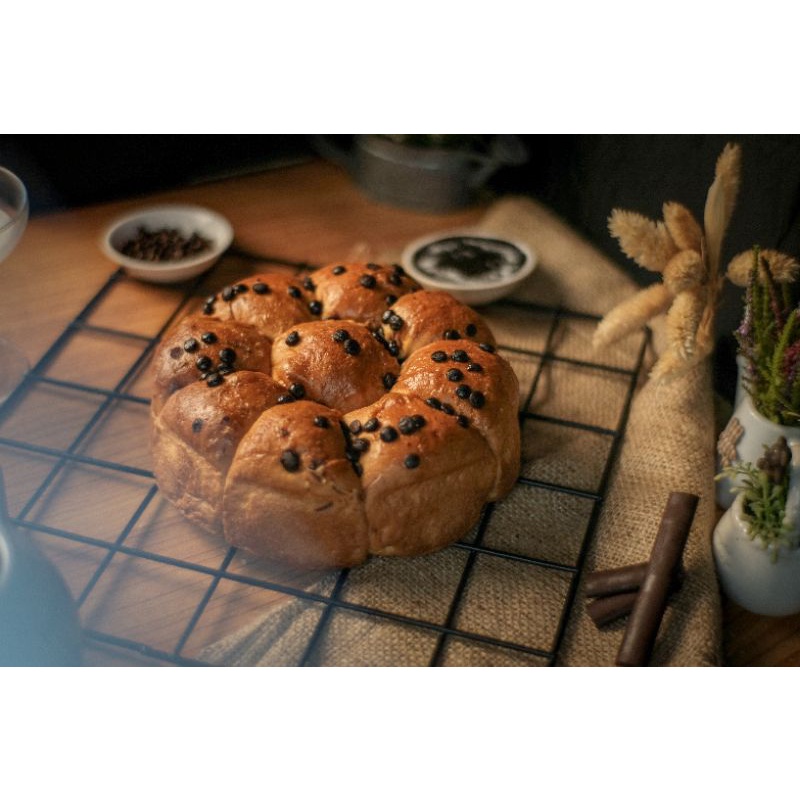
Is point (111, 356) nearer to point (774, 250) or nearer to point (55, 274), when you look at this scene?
point (55, 274)

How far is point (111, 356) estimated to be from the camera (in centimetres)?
202

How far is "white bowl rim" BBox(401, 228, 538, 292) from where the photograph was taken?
2082mm

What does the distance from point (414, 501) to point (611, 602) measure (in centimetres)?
34

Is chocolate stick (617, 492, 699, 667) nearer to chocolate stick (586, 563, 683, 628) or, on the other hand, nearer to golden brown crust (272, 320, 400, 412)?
chocolate stick (586, 563, 683, 628)

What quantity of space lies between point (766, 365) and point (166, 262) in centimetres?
133

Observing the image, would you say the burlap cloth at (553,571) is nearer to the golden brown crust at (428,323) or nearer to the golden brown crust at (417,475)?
the golden brown crust at (417,475)

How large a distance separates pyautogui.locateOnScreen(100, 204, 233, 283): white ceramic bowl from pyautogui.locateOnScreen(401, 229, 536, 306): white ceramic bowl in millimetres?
452

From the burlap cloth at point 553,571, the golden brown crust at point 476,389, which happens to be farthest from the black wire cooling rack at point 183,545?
the golden brown crust at point 476,389

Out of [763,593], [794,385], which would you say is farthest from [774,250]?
[763,593]

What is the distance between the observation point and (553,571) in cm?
156

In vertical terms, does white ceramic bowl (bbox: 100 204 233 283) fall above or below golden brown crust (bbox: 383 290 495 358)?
below

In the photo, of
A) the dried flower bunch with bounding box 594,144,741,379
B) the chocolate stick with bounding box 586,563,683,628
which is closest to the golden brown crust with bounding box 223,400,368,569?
the chocolate stick with bounding box 586,563,683,628

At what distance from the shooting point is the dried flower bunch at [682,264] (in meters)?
1.66

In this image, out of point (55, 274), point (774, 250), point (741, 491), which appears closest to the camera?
point (741, 491)
